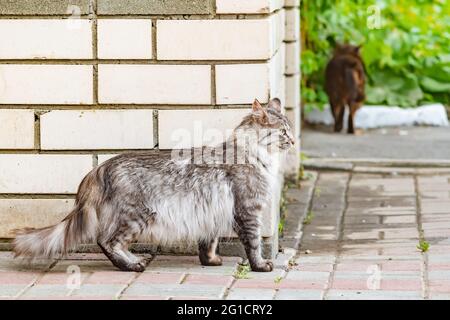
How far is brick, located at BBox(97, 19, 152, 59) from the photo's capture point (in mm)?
6938

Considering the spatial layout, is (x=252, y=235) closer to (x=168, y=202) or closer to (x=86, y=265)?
(x=168, y=202)

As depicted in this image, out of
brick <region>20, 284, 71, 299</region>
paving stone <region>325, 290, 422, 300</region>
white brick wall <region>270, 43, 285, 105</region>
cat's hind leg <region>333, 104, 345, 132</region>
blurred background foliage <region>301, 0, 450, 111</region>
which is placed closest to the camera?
paving stone <region>325, 290, 422, 300</region>

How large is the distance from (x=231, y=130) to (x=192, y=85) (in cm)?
37

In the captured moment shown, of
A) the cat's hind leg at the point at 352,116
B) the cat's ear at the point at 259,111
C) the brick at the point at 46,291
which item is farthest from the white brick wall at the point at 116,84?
the cat's hind leg at the point at 352,116

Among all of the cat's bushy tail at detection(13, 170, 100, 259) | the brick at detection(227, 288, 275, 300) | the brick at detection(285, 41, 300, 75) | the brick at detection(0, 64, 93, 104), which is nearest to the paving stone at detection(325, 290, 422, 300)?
the brick at detection(227, 288, 275, 300)

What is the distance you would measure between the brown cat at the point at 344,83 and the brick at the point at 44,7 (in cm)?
576

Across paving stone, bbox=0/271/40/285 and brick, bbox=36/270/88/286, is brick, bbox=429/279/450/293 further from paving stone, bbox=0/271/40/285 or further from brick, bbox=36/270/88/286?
paving stone, bbox=0/271/40/285

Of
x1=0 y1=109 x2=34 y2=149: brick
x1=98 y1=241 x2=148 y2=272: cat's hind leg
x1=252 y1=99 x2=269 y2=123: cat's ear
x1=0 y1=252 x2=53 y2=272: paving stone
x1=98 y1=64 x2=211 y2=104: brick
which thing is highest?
x1=98 y1=64 x2=211 y2=104: brick

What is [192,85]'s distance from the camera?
274 inches

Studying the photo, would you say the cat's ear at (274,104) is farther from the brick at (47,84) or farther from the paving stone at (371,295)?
the paving stone at (371,295)

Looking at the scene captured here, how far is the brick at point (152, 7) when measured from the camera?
6.85 metres

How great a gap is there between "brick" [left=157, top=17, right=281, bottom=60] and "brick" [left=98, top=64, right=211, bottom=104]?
0.09 meters
